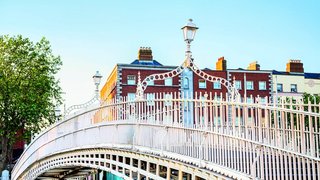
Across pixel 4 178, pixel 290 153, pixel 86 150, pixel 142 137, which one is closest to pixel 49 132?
pixel 86 150

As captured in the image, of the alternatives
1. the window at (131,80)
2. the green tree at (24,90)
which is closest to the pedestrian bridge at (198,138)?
the green tree at (24,90)

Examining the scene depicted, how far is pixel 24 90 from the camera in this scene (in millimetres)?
39406

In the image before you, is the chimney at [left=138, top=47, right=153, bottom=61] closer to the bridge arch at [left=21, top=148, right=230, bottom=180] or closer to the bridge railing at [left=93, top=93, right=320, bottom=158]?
the bridge arch at [left=21, top=148, right=230, bottom=180]

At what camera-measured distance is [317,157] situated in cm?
691

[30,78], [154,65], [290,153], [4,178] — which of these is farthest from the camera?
[154,65]

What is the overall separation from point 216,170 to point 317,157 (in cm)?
255

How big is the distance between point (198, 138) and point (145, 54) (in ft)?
130

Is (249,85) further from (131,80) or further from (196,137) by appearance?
(196,137)

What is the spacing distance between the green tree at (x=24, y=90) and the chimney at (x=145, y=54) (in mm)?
9622

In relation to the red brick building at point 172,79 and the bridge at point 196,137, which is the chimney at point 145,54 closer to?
the red brick building at point 172,79

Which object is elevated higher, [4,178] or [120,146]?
[120,146]

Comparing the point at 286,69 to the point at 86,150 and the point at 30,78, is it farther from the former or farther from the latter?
the point at 86,150

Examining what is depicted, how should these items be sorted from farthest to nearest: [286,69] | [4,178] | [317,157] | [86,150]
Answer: [286,69] < [4,178] < [86,150] < [317,157]

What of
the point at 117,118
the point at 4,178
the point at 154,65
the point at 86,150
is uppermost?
the point at 154,65
